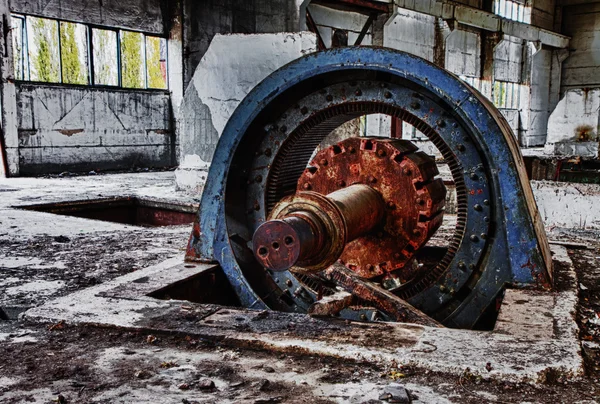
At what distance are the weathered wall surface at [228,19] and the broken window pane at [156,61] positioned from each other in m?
0.51

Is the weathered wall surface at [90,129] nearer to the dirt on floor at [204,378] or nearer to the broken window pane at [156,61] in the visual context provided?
the broken window pane at [156,61]

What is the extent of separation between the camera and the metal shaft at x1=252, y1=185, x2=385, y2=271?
1864mm

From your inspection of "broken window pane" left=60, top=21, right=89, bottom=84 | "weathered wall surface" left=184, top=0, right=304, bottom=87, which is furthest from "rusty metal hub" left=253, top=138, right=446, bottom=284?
"weathered wall surface" left=184, top=0, right=304, bottom=87

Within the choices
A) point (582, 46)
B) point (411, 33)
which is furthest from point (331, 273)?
point (582, 46)

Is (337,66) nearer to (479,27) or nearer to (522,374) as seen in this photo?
(522,374)

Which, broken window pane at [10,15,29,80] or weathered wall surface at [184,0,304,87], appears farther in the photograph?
weathered wall surface at [184,0,304,87]

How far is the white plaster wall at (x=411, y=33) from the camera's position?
1531cm

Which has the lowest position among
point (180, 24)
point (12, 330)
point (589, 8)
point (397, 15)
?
point (12, 330)

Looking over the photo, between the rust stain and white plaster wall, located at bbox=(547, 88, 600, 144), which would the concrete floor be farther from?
white plaster wall, located at bbox=(547, 88, 600, 144)

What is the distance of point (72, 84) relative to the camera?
1057 cm

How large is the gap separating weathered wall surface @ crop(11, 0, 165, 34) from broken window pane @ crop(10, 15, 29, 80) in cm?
19

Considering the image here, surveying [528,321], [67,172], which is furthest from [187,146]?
[528,321]

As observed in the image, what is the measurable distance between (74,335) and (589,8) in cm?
2536

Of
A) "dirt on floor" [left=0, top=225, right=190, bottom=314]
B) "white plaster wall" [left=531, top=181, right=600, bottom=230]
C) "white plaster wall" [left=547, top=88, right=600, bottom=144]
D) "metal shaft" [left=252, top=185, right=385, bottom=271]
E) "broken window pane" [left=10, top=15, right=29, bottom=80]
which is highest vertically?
"broken window pane" [left=10, top=15, right=29, bottom=80]
